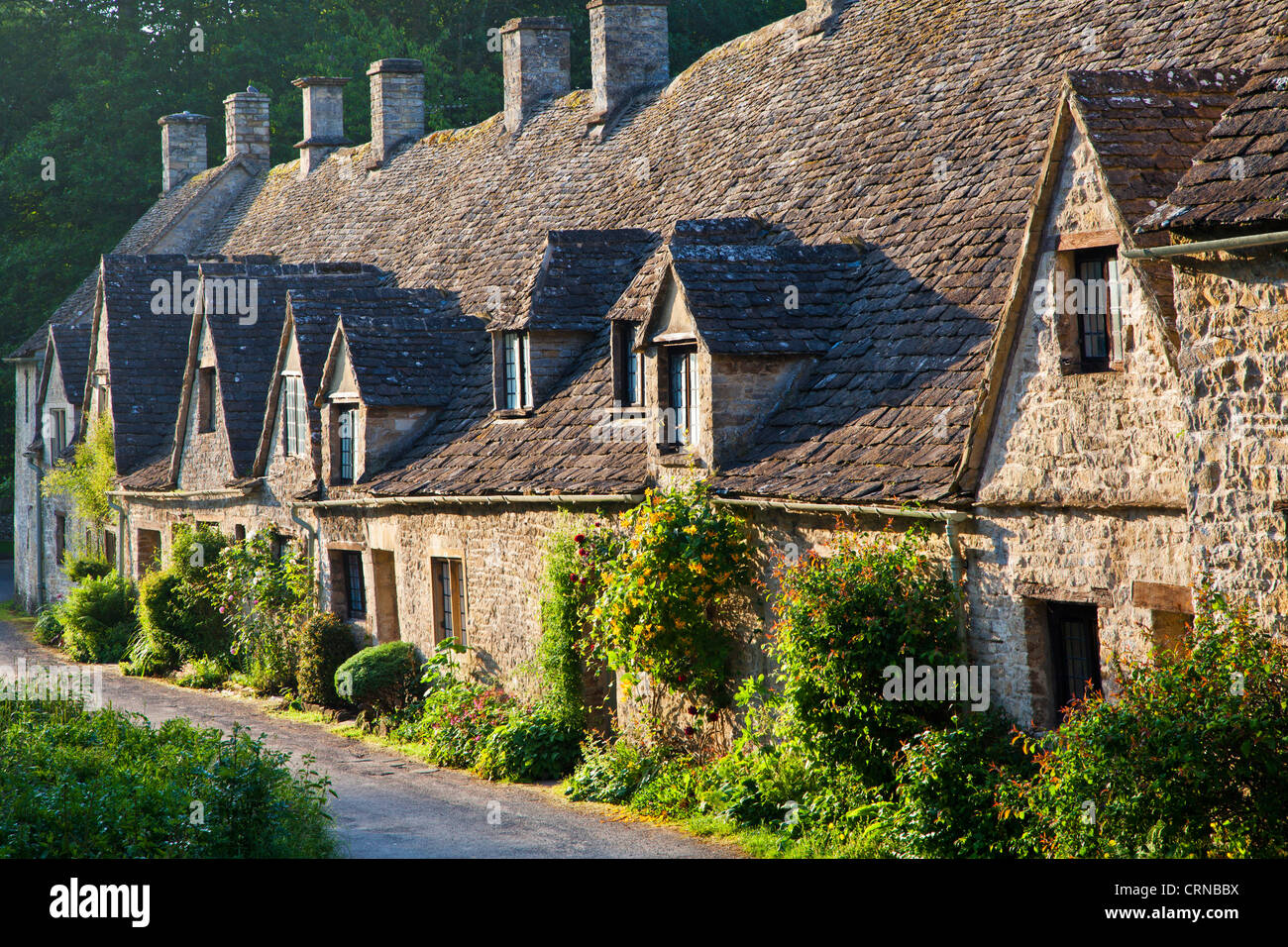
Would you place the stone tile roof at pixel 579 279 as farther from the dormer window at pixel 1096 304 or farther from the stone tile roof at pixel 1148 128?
the dormer window at pixel 1096 304

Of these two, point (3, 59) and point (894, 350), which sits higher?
point (3, 59)

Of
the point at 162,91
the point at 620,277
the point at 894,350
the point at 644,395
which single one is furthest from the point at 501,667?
the point at 162,91

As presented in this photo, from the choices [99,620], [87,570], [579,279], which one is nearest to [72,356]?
[87,570]

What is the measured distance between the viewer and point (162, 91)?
161ft

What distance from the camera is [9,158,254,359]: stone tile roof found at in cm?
3856

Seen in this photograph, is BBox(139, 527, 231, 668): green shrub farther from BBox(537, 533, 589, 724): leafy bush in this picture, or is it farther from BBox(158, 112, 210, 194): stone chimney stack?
BBox(158, 112, 210, 194): stone chimney stack

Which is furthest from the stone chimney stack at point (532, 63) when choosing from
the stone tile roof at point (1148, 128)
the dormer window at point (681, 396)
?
the stone tile roof at point (1148, 128)

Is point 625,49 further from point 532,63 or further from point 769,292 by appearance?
point 769,292

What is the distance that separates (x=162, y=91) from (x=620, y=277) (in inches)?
1361

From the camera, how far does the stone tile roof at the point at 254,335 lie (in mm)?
25500

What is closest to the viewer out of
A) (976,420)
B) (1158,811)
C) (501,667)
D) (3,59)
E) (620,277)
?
(1158,811)

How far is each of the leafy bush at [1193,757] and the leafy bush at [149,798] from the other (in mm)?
5926
